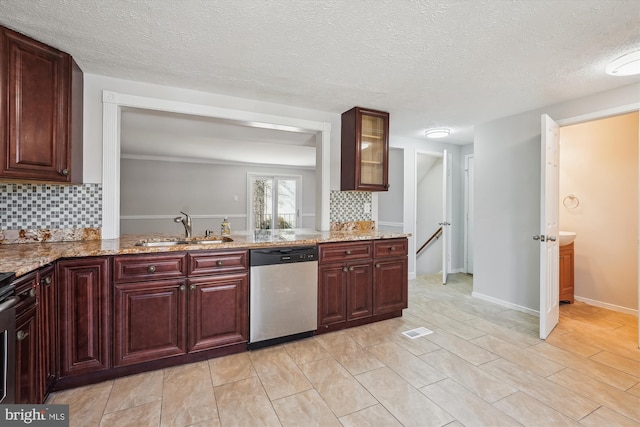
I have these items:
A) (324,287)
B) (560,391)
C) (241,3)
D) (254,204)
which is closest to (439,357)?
(560,391)

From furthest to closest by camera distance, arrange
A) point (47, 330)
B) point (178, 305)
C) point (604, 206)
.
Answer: point (604, 206)
point (178, 305)
point (47, 330)

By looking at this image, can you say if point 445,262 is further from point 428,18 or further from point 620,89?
point 428,18

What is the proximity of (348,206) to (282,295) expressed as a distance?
4.95ft

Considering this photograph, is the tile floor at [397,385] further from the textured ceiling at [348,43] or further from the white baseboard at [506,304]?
the textured ceiling at [348,43]

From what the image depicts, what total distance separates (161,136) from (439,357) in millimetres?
4931

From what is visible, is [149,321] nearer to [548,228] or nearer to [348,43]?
[348,43]

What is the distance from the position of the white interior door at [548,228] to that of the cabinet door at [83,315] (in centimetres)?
347

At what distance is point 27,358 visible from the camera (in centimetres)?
157

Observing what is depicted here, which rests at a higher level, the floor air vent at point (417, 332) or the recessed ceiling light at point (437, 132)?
the recessed ceiling light at point (437, 132)

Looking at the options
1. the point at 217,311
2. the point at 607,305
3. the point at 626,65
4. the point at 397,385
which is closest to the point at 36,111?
the point at 217,311

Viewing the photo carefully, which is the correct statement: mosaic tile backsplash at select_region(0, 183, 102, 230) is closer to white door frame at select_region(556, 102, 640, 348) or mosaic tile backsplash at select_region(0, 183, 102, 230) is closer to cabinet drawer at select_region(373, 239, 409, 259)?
cabinet drawer at select_region(373, 239, 409, 259)

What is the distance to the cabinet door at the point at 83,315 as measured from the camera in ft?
6.42

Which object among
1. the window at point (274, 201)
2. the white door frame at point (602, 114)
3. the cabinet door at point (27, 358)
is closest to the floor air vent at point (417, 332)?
the white door frame at point (602, 114)

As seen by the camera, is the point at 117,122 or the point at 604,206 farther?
the point at 604,206
